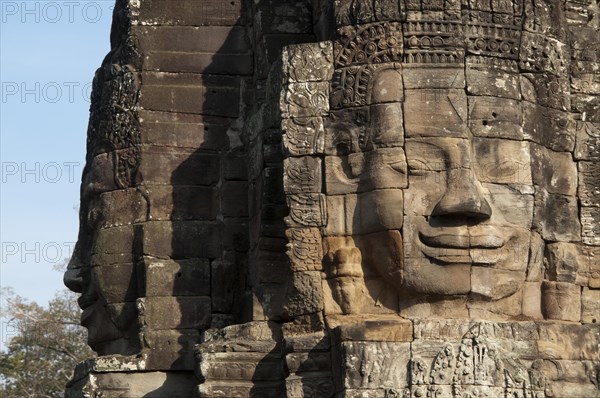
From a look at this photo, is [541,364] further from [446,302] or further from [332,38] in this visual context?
[332,38]

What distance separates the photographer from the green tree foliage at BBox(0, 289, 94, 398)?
115 feet

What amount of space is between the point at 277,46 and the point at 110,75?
90.2 inches

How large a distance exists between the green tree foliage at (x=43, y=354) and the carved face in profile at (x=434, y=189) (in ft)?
59.6

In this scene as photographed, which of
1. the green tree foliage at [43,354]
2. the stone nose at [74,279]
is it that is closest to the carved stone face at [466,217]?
the stone nose at [74,279]

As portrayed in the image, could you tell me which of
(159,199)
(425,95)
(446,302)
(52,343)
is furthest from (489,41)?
(52,343)

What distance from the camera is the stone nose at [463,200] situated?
1697 centimetres

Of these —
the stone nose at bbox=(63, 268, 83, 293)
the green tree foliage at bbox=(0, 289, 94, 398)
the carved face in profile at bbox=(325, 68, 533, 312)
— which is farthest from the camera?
the green tree foliage at bbox=(0, 289, 94, 398)

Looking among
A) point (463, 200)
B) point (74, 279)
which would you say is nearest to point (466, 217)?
point (463, 200)

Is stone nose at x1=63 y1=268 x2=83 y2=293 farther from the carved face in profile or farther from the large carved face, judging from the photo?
the carved face in profile

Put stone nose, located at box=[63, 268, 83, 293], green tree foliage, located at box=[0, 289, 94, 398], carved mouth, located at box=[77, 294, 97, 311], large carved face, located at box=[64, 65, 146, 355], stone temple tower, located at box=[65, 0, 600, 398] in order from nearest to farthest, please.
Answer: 1. stone temple tower, located at box=[65, 0, 600, 398]
2. large carved face, located at box=[64, 65, 146, 355]
3. carved mouth, located at box=[77, 294, 97, 311]
4. stone nose, located at box=[63, 268, 83, 293]
5. green tree foliage, located at box=[0, 289, 94, 398]

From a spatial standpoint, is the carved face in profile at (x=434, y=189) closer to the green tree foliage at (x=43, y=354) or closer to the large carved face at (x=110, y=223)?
the large carved face at (x=110, y=223)

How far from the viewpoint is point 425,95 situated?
56.7 ft

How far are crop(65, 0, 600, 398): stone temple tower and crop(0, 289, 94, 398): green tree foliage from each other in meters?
15.8

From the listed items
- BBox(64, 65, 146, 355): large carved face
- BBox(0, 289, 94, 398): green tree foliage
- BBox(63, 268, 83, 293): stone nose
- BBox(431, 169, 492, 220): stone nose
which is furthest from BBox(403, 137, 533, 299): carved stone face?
BBox(0, 289, 94, 398): green tree foliage
